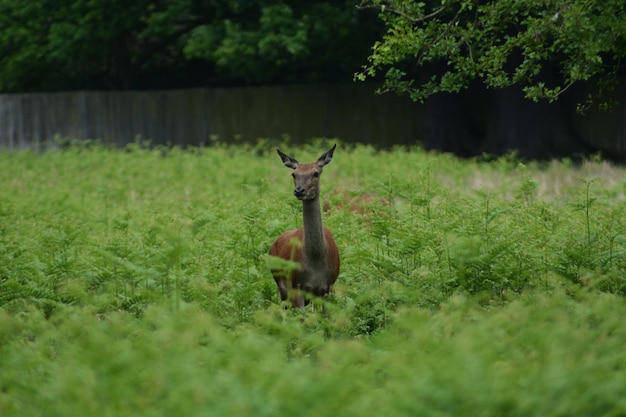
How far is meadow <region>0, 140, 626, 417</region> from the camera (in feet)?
18.0

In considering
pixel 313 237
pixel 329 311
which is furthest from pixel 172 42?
pixel 329 311

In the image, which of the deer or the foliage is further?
the foliage

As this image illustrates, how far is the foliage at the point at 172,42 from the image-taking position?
1113 inches

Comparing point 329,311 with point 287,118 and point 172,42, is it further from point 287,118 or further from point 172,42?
point 172,42

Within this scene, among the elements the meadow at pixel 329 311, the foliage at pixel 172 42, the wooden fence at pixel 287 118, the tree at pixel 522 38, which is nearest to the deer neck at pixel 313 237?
the meadow at pixel 329 311

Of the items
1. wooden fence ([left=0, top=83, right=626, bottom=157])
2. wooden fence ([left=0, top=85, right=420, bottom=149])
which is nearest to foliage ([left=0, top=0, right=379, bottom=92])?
wooden fence ([left=0, top=85, right=420, bottom=149])

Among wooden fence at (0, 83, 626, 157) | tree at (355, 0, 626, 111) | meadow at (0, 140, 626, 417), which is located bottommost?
meadow at (0, 140, 626, 417)

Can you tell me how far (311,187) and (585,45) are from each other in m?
2.77

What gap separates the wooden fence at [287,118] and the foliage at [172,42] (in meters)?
0.95

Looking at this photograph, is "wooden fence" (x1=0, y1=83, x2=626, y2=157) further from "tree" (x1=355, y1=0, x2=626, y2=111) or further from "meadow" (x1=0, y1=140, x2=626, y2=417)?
"tree" (x1=355, y1=0, x2=626, y2=111)

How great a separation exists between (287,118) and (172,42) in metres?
4.52

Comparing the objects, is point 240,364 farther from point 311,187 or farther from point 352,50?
point 352,50

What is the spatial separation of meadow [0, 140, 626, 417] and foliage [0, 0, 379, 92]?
9406 mm

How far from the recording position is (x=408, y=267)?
10.5 m
